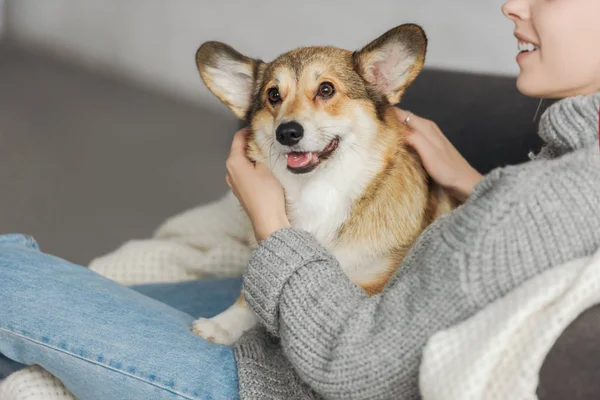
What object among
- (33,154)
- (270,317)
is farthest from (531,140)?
(33,154)

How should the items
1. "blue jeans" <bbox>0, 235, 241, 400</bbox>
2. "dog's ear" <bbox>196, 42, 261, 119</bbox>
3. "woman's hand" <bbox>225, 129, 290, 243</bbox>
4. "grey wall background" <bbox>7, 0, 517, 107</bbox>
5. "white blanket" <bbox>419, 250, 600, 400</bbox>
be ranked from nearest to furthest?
"white blanket" <bbox>419, 250, 600, 400</bbox>, "blue jeans" <bbox>0, 235, 241, 400</bbox>, "woman's hand" <bbox>225, 129, 290, 243</bbox>, "dog's ear" <bbox>196, 42, 261, 119</bbox>, "grey wall background" <bbox>7, 0, 517, 107</bbox>

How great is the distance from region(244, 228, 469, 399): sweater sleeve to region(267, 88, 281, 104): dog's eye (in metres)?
0.48

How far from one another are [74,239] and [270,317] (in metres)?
2.01

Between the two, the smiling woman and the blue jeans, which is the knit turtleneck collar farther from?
the blue jeans

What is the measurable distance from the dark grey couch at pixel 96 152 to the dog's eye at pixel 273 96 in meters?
0.64

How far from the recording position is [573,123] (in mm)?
1032

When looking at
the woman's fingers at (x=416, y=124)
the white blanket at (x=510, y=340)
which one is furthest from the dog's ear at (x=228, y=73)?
the white blanket at (x=510, y=340)

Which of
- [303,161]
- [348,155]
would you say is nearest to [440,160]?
[348,155]

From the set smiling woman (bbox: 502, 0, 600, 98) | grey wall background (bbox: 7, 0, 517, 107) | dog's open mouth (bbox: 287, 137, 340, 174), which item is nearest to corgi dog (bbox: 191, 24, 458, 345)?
dog's open mouth (bbox: 287, 137, 340, 174)

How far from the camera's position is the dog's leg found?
1.44 metres

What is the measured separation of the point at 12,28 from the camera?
4.04 metres

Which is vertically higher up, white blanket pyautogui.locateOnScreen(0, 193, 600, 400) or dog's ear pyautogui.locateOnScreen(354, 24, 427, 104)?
dog's ear pyautogui.locateOnScreen(354, 24, 427, 104)

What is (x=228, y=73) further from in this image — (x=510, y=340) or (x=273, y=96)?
(x=510, y=340)

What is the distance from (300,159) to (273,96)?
196 millimetres
